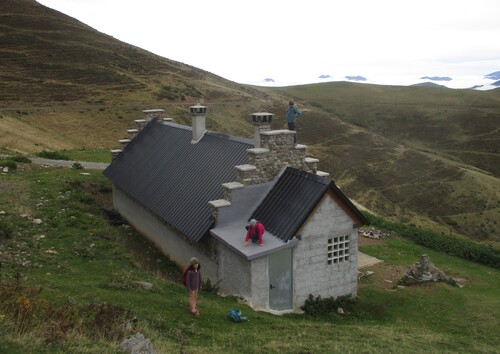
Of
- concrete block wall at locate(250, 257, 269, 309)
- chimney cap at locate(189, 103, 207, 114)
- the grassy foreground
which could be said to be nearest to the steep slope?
the grassy foreground

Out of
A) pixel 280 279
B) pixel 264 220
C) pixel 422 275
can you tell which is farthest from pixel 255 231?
pixel 422 275

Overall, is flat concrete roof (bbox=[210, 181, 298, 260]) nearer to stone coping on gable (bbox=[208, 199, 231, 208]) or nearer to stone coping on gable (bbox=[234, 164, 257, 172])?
stone coping on gable (bbox=[208, 199, 231, 208])

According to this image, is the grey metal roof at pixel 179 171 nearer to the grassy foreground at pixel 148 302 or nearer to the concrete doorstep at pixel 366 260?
the grassy foreground at pixel 148 302

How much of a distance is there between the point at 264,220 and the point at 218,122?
70.0 metres

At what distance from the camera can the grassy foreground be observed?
980cm

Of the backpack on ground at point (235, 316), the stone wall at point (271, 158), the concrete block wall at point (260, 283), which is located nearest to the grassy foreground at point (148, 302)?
the backpack on ground at point (235, 316)

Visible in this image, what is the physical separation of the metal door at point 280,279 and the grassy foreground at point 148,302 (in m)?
0.67

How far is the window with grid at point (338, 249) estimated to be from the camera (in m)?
17.1

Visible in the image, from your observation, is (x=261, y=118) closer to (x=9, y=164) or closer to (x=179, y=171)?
(x=179, y=171)

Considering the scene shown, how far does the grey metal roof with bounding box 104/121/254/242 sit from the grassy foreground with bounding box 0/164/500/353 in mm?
2292

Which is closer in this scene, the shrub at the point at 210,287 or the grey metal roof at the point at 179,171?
the shrub at the point at 210,287

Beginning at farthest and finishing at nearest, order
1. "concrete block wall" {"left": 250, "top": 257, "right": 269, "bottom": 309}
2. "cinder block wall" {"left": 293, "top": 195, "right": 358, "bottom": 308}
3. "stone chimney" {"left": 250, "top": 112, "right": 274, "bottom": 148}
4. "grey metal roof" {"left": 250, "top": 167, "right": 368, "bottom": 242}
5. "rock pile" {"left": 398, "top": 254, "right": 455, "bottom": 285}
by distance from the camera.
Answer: "rock pile" {"left": 398, "top": 254, "right": 455, "bottom": 285}
"stone chimney" {"left": 250, "top": 112, "right": 274, "bottom": 148}
"cinder block wall" {"left": 293, "top": 195, "right": 358, "bottom": 308}
"grey metal roof" {"left": 250, "top": 167, "right": 368, "bottom": 242}
"concrete block wall" {"left": 250, "top": 257, "right": 269, "bottom": 309}

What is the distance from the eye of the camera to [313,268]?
54.8 ft

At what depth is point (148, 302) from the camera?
43.6 feet
